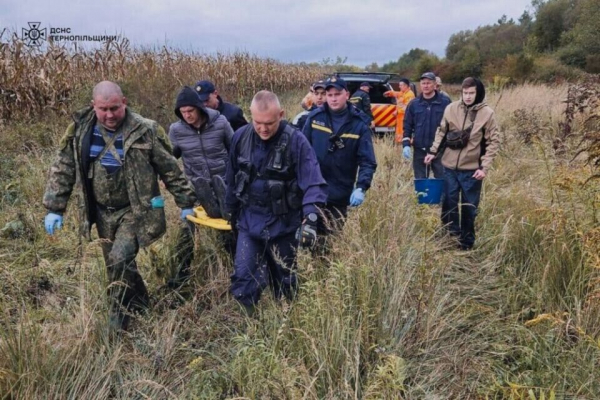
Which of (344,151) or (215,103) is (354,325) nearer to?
(344,151)

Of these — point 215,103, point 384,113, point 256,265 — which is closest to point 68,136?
point 256,265

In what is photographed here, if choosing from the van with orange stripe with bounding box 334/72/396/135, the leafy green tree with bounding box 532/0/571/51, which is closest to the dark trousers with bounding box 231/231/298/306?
the van with orange stripe with bounding box 334/72/396/135

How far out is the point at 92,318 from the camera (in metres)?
2.78

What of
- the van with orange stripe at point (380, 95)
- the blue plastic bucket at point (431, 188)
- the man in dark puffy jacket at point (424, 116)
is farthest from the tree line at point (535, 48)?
the blue plastic bucket at point (431, 188)

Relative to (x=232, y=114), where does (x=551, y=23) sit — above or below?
above

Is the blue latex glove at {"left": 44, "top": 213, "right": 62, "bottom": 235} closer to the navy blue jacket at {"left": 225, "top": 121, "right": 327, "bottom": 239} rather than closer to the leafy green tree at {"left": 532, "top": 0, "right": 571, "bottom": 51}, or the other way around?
the navy blue jacket at {"left": 225, "top": 121, "right": 327, "bottom": 239}

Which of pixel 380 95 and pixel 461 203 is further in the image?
pixel 380 95

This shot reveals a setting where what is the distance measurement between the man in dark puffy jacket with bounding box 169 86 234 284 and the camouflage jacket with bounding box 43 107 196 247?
737 mm

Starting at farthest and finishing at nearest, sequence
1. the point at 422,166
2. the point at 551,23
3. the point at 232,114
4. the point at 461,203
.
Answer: the point at 551,23
the point at 422,166
the point at 232,114
the point at 461,203

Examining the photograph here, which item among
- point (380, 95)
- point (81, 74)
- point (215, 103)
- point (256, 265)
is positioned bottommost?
point (256, 265)

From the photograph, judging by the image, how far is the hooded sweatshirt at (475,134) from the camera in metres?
4.51

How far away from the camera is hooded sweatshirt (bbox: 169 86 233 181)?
13.9 ft

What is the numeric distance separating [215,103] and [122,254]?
6.87ft

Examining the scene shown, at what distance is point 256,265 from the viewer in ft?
11.0
